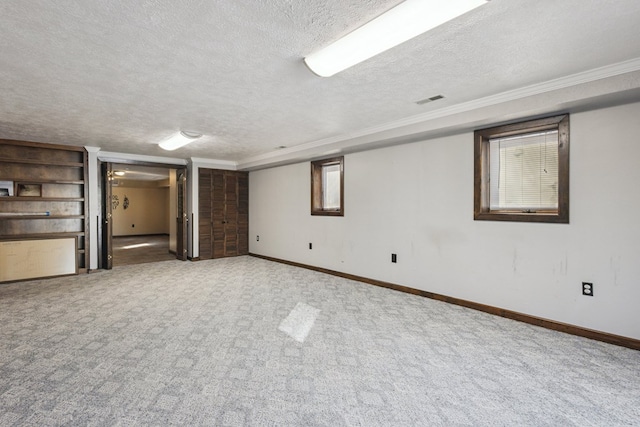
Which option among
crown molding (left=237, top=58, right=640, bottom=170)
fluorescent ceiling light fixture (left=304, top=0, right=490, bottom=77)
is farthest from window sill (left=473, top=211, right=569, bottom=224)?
fluorescent ceiling light fixture (left=304, top=0, right=490, bottom=77)

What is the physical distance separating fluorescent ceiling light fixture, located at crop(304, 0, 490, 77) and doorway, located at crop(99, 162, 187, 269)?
5570mm

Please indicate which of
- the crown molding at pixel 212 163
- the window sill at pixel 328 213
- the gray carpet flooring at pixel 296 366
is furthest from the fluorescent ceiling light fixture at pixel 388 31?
the crown molding at pixel 212 163

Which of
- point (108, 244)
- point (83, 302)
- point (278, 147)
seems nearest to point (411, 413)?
point (83, 302)

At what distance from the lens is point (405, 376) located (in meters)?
2.12

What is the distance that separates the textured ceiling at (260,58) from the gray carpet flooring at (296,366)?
228 centimetres

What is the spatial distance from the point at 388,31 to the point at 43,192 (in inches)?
248

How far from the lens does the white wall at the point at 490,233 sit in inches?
104

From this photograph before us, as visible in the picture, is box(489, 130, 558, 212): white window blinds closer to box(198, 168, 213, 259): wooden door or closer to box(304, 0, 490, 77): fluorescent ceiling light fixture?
box(304, 0, 490, 77): fluorescent ceiling light fixture

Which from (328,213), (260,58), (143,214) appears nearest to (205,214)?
(328,213)

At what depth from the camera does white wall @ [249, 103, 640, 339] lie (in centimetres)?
263

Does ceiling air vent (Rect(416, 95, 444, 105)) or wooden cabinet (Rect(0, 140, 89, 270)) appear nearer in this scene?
ceiling air vent (Rect(416, 95, 444, 105))

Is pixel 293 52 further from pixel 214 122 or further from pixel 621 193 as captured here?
pixel 621 193

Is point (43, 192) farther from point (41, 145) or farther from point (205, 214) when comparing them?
point (205, 214)

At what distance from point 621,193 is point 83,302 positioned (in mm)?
5889
